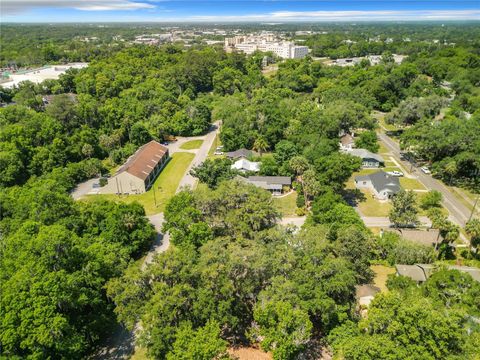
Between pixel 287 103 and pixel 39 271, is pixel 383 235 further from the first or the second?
pixel 287 103

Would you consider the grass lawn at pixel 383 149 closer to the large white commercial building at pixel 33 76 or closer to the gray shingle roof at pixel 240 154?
the gray shingle roof at pixel 240 154

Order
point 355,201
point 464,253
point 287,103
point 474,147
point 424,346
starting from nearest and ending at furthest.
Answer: point 424,346 < point 464,253 < point 355,201 < point 474,147 < point 287,103

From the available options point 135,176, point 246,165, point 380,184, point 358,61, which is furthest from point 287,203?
point 358,61

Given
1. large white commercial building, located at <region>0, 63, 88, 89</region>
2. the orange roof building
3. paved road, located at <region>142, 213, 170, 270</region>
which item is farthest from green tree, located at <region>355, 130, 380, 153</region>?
large white commercial building, located at <region>0, 63, 88, 89</region>

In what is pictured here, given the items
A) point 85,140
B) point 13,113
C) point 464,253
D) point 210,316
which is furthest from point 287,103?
point 210,316

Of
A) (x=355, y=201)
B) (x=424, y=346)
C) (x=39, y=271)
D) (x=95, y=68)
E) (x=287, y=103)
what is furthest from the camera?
(x=95, y=68)

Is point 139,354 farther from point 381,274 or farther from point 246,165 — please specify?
point 246,165
